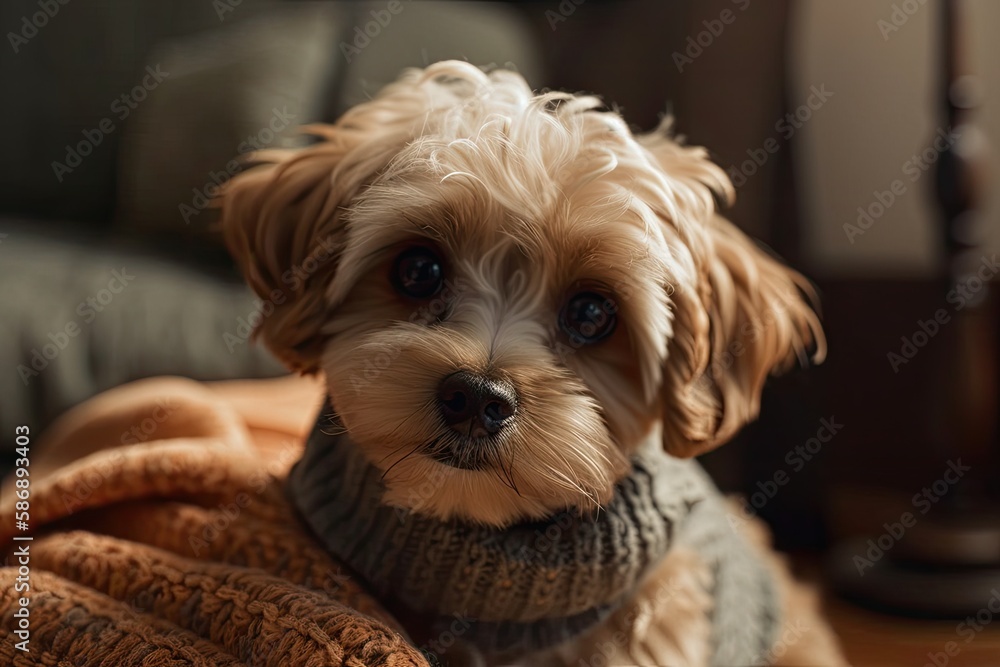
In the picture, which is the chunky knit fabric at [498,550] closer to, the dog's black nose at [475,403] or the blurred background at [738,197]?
the dog's black nose at [475,403]

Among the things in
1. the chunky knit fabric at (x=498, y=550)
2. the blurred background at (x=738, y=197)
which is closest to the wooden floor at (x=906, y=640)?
the blurred background at (x=738, y=197)

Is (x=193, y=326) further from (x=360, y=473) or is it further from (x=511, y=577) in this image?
(x=511, y=577)

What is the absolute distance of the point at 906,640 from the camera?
81.6 inches

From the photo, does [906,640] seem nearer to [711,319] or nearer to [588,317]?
[711,319]

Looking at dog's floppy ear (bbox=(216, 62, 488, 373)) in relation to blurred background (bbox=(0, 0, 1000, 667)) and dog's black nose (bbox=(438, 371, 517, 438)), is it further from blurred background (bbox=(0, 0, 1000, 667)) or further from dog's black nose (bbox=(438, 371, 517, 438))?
blurred background (bbox=(0, 0, 1000, 667))

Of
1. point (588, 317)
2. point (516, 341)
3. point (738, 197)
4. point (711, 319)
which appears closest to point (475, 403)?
point (516, 341)

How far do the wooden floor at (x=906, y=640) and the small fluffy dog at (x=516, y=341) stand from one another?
2.14 feet

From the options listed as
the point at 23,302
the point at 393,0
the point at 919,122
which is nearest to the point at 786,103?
the point at 919,122

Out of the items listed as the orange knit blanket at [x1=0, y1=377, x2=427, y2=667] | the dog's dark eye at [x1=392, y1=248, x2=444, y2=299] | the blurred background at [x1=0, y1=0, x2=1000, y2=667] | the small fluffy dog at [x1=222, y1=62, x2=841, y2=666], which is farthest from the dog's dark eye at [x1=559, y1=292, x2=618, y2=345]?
the blurred background at [x1=0, y1=0, x2=1000, y2=667]

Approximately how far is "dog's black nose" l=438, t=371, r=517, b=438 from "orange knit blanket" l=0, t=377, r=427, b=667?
0.28m

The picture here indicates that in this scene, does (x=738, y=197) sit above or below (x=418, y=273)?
below

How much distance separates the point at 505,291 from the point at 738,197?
1.60 metres

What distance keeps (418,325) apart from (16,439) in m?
1.68

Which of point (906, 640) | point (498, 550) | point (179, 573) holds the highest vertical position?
point (498, 550)
